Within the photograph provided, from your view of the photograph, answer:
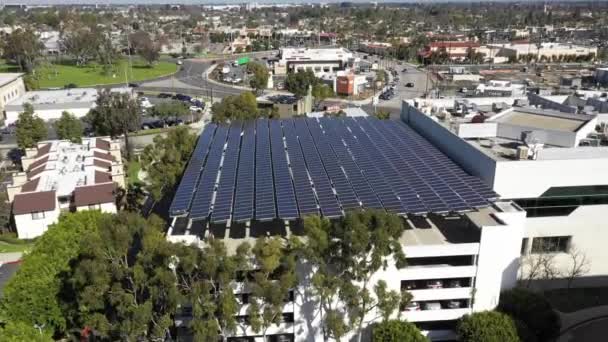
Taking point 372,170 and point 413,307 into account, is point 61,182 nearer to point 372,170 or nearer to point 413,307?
point 372,170

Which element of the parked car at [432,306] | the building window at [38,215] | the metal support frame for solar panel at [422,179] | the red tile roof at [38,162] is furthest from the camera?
the red tile roof at [38,162]

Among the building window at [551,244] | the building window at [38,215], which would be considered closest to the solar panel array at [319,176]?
the building window at [551,244]

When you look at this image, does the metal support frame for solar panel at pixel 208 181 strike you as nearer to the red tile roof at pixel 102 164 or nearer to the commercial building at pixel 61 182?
the commercial building at pixel 61 182

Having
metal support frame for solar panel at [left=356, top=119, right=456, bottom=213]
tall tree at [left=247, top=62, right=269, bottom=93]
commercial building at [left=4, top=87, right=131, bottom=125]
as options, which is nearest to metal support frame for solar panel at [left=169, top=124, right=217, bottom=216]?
metal support frame for solar panel at [left=356, top=119, right=456, bottom=213]

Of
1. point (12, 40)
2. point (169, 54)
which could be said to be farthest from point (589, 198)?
point (169, 54)

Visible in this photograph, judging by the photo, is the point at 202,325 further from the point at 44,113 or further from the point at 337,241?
the point at 44,113
